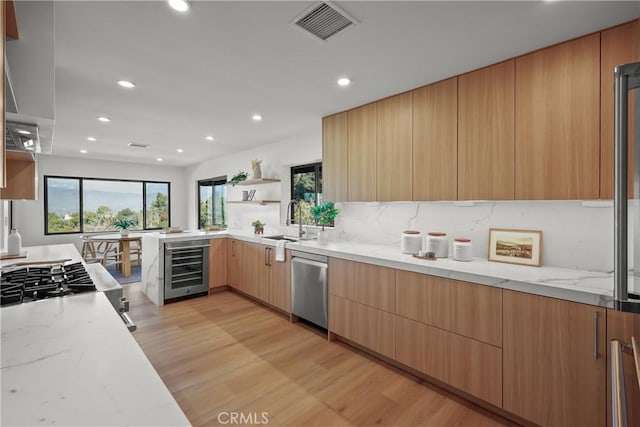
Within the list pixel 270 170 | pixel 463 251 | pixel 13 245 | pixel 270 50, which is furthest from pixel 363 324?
pixel 13 245

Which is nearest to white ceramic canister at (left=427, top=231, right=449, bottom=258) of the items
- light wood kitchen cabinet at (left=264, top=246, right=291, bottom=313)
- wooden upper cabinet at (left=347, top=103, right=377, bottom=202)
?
wooden upper cabinet at (left=347, top=103, right=377, bottom=202)

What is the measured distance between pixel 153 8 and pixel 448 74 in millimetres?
2074

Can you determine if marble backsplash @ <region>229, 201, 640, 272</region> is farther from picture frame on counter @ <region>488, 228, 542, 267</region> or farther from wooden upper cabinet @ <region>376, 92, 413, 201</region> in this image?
wooden upper cabinet @ <region>376, 92, 413, 201</region>

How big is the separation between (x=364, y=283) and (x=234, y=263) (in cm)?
254

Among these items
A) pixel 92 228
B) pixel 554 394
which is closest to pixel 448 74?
pixel 554 394

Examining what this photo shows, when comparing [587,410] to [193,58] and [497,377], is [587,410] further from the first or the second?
[193,58]

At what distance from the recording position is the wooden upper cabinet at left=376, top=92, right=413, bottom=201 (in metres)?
2.70

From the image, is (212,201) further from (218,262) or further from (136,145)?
(218,262)

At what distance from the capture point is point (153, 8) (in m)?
1.58

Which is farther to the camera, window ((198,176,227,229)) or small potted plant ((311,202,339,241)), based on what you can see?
window ((198,176,227,229))

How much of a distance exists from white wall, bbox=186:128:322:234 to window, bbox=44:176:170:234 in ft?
7.09

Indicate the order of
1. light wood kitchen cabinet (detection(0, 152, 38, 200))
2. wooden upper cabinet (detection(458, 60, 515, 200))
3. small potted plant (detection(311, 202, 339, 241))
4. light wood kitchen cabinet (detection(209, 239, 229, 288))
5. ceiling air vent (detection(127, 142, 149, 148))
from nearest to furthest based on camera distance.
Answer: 1. wooden upper cabinet (detection(458, 60, 515, 200))
2. light wood kitchen cabinet (detection(0, 152, 38, 200))
3. small potted plant (detection(311, 202, 339, 241))
4. light wood kitchen cabinet (detection(209, 239, 229, 288))
5. ceiling air vent (detection(127, 142, 149, 148))

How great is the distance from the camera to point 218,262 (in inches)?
178

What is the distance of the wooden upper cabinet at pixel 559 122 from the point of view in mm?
1784
